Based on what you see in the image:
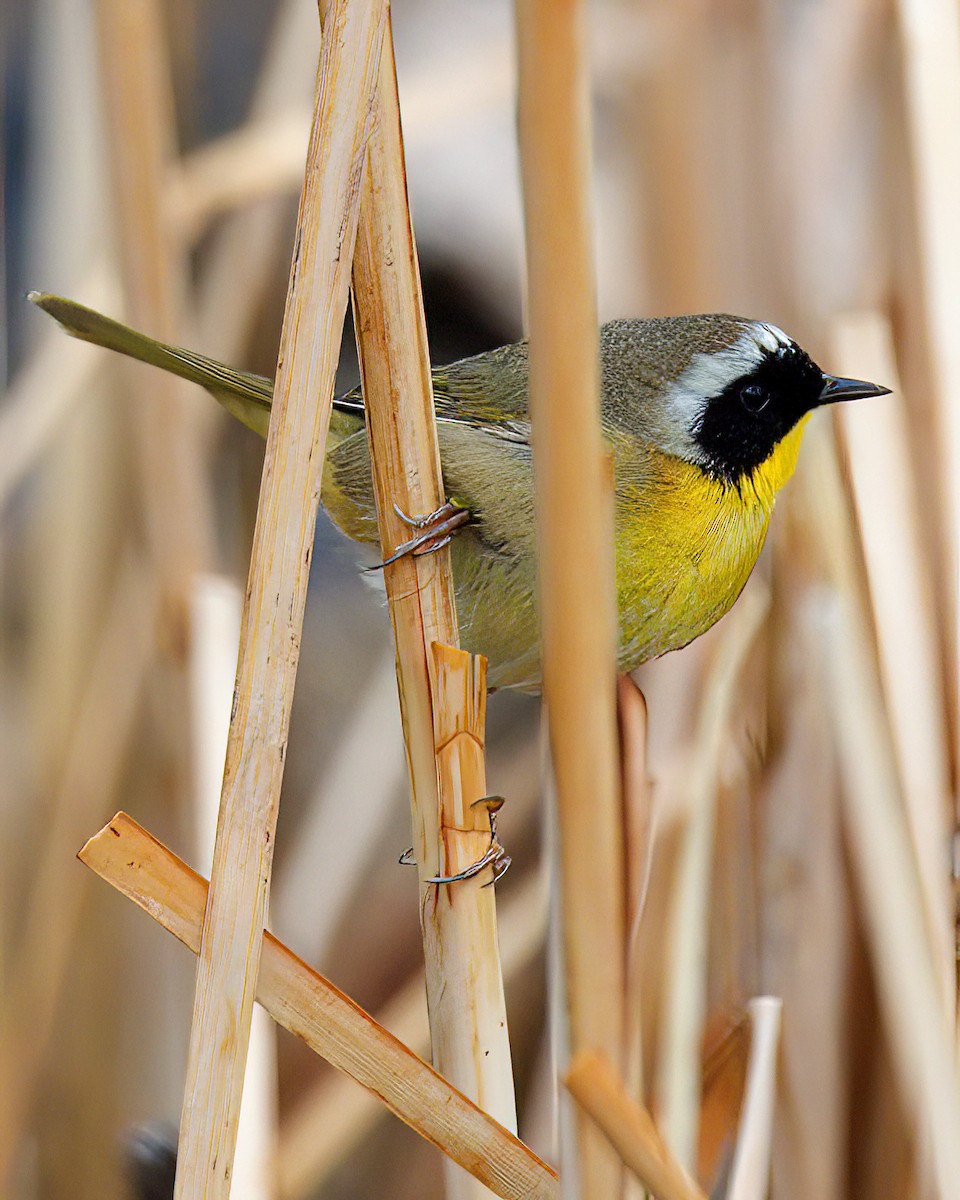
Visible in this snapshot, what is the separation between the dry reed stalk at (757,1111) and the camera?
788 mm

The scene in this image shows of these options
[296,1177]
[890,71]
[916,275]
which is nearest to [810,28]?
[890,71]

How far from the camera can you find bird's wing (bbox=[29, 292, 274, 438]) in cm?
93

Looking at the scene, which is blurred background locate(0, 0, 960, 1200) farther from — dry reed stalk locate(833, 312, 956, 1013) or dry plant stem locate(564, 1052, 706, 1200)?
dry plant stem locate(564, 1052, 706, 1200)

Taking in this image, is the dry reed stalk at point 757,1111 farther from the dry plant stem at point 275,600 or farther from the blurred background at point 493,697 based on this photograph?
the dry plant stem at point 275,600

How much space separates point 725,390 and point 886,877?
443mm

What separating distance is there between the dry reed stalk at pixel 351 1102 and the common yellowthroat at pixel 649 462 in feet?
1.02

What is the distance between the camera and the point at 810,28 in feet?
3.92

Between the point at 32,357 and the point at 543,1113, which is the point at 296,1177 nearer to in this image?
the point at 543,1113

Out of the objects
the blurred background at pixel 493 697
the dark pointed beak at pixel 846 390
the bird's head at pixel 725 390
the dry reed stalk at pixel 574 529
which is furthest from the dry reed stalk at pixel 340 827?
the dry reed stalk at pixel 574 529

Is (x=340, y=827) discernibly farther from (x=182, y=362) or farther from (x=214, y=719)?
(x=182, y=362)

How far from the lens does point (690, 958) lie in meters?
0.88

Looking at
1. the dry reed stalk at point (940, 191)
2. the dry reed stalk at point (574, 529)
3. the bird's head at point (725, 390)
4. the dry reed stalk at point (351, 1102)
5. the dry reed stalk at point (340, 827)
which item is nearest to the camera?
the dry reed stalk at point (574, 529)

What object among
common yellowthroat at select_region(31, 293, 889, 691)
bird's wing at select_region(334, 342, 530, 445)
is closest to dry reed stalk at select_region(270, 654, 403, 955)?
common yellowthroat at select_region(31, 293, 889, 691)

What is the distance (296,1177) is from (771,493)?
783 mm
